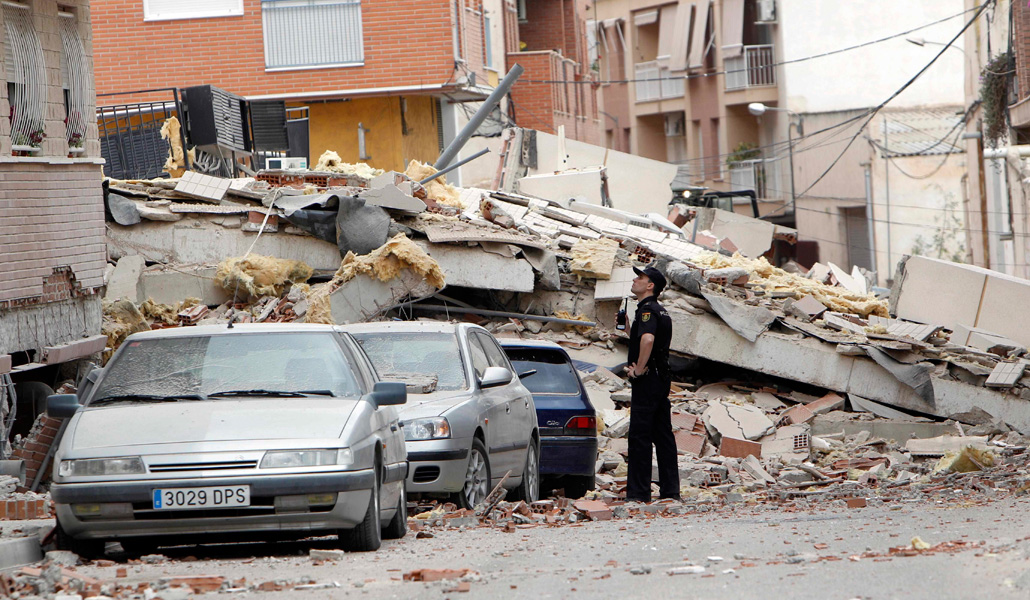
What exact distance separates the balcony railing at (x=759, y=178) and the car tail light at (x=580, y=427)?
146 ft

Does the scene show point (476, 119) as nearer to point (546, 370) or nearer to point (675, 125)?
point (546, 370)

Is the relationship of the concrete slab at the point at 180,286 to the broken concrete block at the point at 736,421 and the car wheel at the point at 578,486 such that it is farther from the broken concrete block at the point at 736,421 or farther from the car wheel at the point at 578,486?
the car wheel at the point at 578,486

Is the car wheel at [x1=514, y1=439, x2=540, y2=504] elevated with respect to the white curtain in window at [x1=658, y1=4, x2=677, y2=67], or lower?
lower

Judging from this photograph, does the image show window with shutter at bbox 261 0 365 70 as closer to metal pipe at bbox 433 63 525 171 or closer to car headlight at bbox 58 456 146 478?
metal pipe at bbox 433 63 525 171

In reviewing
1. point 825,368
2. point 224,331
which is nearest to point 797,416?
point 825,368

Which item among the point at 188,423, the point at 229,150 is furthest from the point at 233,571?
the point at 229,150

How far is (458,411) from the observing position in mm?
9648

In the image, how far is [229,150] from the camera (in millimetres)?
24047

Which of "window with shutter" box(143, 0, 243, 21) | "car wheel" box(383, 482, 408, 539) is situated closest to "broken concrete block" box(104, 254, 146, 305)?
"car wheel" box(383, 482, 408, 539)

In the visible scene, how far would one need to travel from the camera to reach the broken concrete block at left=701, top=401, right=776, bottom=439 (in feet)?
51.9

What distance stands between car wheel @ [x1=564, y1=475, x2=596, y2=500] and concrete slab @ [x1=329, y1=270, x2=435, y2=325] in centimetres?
467

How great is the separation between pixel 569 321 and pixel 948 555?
1175 centimetres

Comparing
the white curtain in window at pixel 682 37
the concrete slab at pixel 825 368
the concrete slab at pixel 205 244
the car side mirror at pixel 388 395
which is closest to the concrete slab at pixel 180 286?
the concrete slab at pixel 205 244

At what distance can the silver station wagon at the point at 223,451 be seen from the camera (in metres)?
7.00
